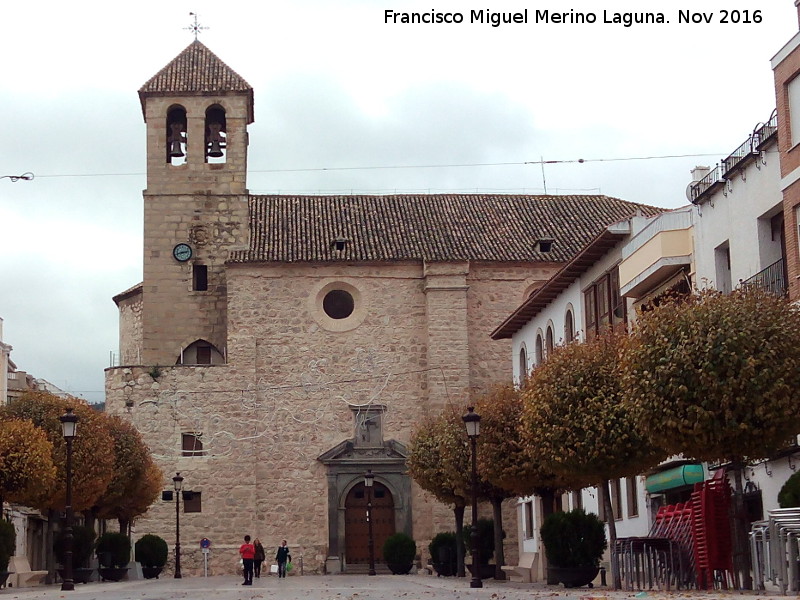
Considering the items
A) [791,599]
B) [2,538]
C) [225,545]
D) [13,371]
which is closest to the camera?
[791,599]

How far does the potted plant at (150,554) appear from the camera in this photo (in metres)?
45.1

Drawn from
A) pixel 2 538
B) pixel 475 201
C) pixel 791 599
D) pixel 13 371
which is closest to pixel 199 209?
pixel 475 201

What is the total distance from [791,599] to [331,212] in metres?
38.5

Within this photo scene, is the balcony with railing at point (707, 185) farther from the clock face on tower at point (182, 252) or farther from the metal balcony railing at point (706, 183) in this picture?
the clock face on tower at point (182, 252)

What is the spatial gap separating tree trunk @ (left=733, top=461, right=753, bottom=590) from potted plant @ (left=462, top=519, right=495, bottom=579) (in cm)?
1445

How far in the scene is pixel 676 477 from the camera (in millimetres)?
29141

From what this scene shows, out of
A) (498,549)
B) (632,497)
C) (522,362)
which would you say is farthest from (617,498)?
(522,362)

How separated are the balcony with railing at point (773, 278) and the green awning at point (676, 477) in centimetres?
524

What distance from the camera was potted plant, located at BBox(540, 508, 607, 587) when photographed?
26.2 meters

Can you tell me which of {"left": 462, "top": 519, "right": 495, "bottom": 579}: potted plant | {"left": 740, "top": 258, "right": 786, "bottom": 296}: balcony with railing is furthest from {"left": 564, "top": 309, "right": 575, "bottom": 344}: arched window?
{"left": 740, "top": 258, "right": 786, "bottom": 296}: balcony with railing

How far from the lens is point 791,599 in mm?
15672

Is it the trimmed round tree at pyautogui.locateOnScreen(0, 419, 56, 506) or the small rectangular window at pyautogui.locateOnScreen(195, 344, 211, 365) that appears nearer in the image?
the trimmed round tree at pyautogui.locateOnScreen(0, 419, 56, 506)

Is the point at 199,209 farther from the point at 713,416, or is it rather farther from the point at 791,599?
the point at 791,599

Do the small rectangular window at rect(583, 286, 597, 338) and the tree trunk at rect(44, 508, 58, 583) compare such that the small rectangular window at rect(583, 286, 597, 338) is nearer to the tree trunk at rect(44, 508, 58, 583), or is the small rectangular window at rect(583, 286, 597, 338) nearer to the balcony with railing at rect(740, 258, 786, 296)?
the balcony with railing at rect(740, 258, 786, 296)
